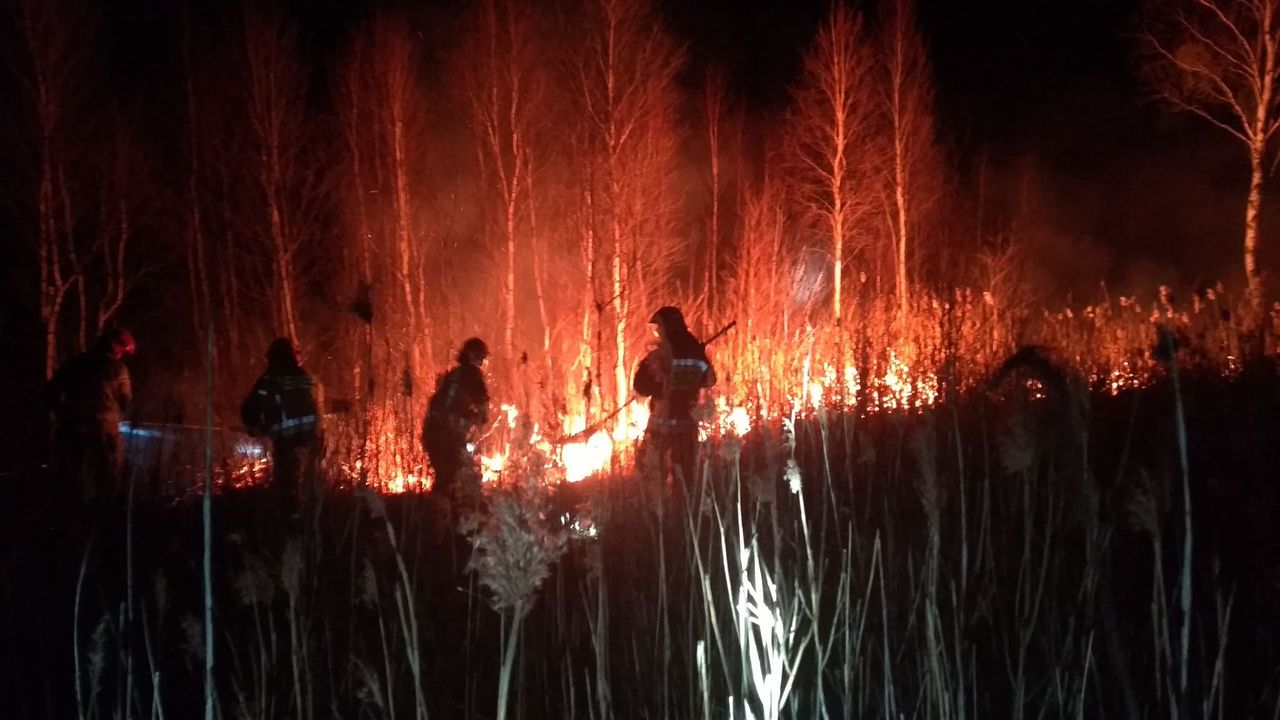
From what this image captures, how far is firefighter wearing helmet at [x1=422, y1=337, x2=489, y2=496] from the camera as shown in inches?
232

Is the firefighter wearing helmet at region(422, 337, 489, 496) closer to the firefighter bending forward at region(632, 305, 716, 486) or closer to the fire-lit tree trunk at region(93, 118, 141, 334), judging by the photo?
the firefighter bending forward at region(632, 305, 716, 486)

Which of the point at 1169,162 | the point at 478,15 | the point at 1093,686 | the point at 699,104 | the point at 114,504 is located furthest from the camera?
the point at 1169,162

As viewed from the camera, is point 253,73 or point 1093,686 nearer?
point 1093,686

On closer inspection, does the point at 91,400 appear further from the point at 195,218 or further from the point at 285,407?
the point at 195,218

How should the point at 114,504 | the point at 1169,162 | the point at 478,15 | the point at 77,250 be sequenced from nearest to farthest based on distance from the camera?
the point at 114,504 < the point at 478,15 < the point at 77,250 < the point at 1169,162

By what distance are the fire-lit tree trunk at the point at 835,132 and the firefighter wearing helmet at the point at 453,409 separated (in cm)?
797

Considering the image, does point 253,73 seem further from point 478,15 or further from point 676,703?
point 676,703

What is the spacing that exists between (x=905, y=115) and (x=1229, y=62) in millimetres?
3843

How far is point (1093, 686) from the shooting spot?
2.77 meters

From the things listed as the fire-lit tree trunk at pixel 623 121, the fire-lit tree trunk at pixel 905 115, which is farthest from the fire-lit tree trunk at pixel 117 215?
the fire-lit tree trunk at pixel 905 115

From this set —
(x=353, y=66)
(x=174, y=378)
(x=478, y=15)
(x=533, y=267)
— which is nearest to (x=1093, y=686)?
(x=533, y=267)

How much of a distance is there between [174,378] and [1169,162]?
15.6 m

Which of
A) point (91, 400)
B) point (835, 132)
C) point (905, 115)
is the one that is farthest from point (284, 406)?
point (905, 115)

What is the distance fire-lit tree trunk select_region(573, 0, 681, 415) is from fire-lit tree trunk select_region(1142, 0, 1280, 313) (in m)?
5.75
